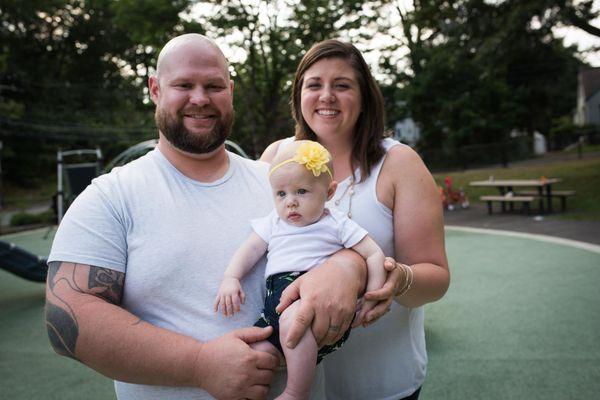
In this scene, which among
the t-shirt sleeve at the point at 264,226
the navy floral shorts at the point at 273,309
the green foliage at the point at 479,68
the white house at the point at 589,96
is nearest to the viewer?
the navy floral shorts at the point at 273,309

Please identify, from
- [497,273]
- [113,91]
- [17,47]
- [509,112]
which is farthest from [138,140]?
[497,273]

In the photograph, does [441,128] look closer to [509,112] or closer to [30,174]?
[509,112]

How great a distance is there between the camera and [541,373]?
357 cm

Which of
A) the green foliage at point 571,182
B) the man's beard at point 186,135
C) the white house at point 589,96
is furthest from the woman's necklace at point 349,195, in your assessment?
the white house at point 589,96

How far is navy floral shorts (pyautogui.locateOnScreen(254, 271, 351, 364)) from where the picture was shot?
144 cm

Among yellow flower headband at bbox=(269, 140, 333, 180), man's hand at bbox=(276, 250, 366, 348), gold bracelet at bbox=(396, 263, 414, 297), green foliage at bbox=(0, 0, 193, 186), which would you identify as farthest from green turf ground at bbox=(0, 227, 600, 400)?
Answer: green foliage at bbox=(0, 0, 193, 186)

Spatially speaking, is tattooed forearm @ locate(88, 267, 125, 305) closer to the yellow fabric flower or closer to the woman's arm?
the yellow fabric flower

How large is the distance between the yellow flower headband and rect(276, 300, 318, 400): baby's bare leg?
427 millimetres

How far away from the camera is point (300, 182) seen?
158 cm

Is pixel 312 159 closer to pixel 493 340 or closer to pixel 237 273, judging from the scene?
pixel 237 273

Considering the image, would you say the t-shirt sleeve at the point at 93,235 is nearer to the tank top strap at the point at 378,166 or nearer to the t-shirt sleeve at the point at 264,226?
the t-shirt sleeve at the point at 264,226

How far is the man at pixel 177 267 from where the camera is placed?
4.32ft

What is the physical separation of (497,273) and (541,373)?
316 cm

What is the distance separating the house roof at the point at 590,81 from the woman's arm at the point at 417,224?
163ft
